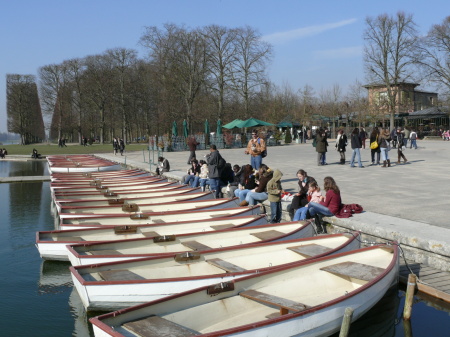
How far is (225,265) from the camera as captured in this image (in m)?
7.43

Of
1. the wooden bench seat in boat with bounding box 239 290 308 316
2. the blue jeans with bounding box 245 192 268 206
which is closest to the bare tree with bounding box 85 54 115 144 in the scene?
the blue jeans with bounding box 245 192 268 206

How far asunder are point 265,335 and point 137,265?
2851 millimetres

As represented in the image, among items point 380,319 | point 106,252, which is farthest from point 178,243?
point 380,319

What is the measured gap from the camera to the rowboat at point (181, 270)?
21.1 feet

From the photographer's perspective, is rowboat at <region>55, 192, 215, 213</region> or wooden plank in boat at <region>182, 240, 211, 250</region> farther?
rowboat at <region>55, 192, 215, 213</region>

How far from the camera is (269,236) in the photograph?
357 inches

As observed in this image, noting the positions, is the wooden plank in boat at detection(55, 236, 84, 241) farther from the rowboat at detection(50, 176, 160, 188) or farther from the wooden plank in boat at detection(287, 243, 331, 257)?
the rowboat at detection(50, 176, 160, 188)

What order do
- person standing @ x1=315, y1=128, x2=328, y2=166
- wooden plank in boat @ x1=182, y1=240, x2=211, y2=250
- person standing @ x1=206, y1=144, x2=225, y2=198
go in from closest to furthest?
wooden plank in boat @ x1=182, y1=240, x2=211, y2=250
person standing @ x1=206, y1=144, x2=225, y2=198
person standing @ x1=315, y1=128, x2=328, y2=166

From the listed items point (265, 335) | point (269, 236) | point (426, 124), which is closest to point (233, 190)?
point (269, 236)

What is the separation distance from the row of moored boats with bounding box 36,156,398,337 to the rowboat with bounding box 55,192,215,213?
58.5 inches

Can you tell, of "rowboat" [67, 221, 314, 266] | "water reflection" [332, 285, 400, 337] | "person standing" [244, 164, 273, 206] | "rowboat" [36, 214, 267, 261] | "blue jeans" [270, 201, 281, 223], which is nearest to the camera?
"water reflection" [332, 285, 400, 337]

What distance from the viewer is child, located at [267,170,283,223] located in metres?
11.2

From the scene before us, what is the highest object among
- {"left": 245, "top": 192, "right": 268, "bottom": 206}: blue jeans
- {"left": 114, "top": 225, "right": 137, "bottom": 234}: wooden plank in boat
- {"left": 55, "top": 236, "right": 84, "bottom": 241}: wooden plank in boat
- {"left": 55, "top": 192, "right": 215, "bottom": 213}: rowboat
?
{"left": 245, "top": 192, "right": 268, "bottom": 206}: blue jeans

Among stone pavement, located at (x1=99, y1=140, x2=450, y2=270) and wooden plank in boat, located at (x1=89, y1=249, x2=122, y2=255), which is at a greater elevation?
stone pavement, located at (x1=99, y1=140, x2=450, y2=270)
